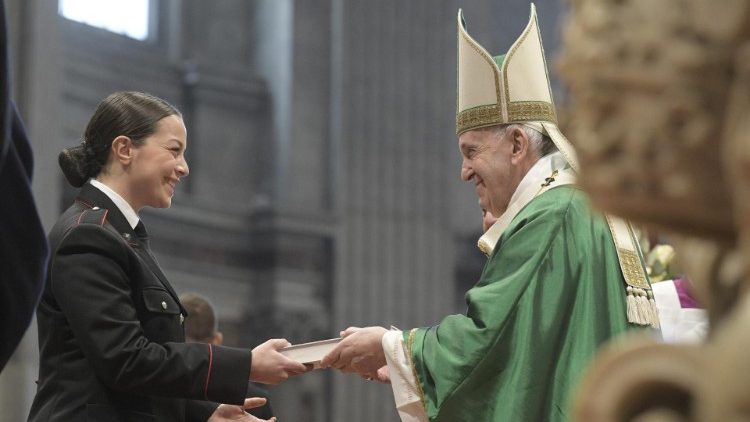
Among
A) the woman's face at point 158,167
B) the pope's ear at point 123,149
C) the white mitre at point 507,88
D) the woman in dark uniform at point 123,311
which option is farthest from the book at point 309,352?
the white mitre at point 507,88

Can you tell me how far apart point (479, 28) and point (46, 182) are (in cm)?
610

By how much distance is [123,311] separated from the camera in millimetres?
3250

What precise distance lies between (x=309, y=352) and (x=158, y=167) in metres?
0.61

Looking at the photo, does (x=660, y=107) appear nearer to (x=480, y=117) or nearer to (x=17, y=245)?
(x=17, y=245)

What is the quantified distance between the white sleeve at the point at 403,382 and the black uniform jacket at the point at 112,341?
42 centimetres

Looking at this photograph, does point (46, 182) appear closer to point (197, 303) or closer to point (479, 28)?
point (197, 303)

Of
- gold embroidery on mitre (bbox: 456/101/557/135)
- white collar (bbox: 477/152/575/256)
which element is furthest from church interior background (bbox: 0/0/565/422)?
white collar (bbox: 477/152/575/256)

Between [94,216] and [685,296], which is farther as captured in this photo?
[685,296]

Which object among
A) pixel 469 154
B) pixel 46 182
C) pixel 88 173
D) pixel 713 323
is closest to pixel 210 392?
pixel 88 173

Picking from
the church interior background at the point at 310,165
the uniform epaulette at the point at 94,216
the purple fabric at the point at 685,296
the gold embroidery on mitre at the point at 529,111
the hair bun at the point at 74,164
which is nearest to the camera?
the uniform epaulette at the point at 94,216

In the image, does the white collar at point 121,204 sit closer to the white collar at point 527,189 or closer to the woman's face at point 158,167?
the woman's face at point 158,167

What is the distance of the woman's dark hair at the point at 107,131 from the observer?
3.54 m

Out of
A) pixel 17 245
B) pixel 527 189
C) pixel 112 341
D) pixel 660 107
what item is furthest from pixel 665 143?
pixel 527 189

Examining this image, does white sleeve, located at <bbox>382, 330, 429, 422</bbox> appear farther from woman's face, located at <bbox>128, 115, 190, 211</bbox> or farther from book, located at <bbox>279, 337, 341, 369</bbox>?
woman's face, located at <bbox>128, 115, 190, 211</bbox>
